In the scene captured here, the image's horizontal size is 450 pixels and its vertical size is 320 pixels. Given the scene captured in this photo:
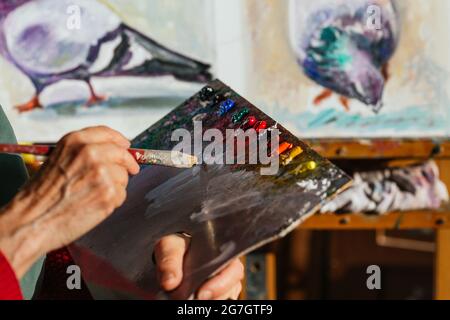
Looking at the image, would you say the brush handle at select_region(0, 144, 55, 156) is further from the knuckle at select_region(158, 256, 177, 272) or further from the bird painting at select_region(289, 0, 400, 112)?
the bird painting at select_region(289, 0, 400, 112)

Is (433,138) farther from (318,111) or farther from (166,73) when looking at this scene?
(166,73)

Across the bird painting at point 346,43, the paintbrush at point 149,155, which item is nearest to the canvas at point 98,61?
the bird painting at point 346,43

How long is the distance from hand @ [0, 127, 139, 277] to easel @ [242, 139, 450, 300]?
1.11 metres

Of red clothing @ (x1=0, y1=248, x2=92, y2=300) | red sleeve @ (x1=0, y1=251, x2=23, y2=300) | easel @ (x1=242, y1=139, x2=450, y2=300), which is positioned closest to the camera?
red sleeve @ (x1=0, y1=251, x2=23, y2=300)

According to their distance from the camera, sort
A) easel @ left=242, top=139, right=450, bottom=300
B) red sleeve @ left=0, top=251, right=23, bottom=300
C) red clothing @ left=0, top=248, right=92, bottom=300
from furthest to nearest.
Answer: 1. easel @ left=242, top=139, right=450, bottom=300
2. red clothing @ left=0, top=248, right=92, bottom=300
3. red sleeve @ left=0, top=251, right=23, bottom=300

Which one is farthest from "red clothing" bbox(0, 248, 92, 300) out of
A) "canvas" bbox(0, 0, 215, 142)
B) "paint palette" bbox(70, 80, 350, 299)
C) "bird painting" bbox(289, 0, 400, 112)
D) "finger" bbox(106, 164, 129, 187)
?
"bird painting" bbox(289, 0, 400, 112)

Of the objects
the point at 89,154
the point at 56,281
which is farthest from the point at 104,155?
the point at 56,281

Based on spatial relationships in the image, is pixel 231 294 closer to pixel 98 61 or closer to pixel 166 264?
pixel 166 264

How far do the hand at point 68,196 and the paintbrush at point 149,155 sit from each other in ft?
0.09

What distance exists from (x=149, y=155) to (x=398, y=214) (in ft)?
3.79

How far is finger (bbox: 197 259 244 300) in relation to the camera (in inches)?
30.7

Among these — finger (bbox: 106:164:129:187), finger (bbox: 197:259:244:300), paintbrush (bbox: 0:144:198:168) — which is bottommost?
finger (bbox: 197:259:244:300)

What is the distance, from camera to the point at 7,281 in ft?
2.48

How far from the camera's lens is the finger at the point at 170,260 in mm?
784
